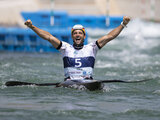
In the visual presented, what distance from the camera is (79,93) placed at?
945cm

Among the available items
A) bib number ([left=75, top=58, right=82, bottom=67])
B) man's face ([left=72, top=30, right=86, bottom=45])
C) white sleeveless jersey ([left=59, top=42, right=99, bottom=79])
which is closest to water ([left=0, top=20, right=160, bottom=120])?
white sleeveless jersey ([left=59, top=42, right=99, bottom=79])

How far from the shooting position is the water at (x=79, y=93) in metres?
7.68

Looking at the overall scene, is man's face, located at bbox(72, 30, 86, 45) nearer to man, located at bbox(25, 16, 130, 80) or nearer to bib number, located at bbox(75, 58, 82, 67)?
man, located at bbox(25, 16, 130, 80)

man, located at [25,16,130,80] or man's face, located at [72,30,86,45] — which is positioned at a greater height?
man's face, located at [72,30,86,45]

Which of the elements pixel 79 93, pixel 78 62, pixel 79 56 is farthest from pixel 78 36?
pixel 79 93

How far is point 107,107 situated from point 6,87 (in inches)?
106

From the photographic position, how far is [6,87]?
1012 centimetres

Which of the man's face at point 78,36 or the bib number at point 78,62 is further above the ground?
the man's face at point 78,36

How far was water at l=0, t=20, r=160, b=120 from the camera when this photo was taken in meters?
7.68

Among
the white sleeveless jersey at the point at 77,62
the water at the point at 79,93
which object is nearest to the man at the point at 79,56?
the white sleeveless jersey at the point at 77,62

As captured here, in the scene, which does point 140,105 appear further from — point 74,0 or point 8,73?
point 74,0

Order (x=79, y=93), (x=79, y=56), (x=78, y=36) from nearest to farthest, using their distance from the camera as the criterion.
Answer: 1. (x=79, y=93)
2. (x=78, y=36)
3. (x=79, y=56)

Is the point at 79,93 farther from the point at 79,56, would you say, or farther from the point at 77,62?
the point at 79,56

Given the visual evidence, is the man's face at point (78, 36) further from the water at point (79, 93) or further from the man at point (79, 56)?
the water at point (79, 93)
